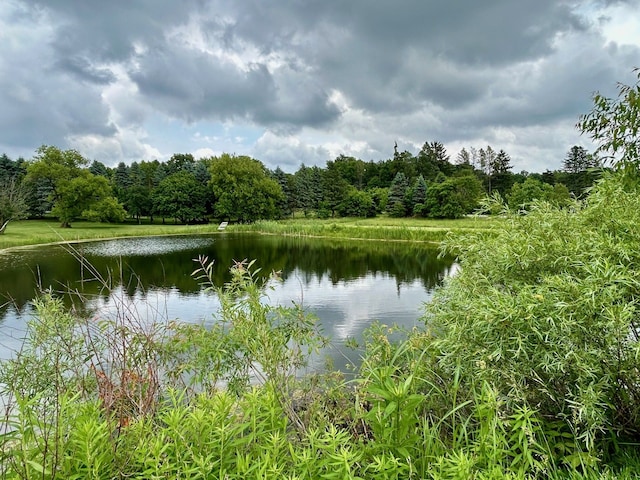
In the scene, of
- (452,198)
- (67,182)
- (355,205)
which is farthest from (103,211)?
(452,198)

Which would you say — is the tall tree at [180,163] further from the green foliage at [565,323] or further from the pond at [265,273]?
the green foliage at [565,323]

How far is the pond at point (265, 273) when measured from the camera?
8789 mm

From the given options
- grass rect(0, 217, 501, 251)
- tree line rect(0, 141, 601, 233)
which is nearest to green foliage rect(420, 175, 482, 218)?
tree line rect(0, 141, 601, 233)

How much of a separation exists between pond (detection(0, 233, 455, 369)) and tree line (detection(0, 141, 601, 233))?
613 inches

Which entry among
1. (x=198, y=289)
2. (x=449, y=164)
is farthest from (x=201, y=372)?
(x=449, y=164)

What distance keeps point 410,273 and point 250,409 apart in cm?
1541

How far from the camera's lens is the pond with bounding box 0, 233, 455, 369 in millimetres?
8789

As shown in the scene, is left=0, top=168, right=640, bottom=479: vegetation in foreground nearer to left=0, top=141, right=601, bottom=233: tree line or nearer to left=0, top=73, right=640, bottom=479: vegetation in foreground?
left=0, top=73, right=640, bottom=479: vegetation in foreground

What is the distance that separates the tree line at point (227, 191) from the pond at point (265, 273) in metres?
15.6

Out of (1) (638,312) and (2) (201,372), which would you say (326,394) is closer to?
(2) (201,372)

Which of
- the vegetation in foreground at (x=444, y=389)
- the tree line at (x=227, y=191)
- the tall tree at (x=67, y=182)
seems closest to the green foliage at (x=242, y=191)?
the tree line at (x=227, y=191)

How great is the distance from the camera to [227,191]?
1833 inches

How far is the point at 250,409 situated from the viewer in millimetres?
1994

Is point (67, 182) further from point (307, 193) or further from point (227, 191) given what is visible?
point (307, 193)
